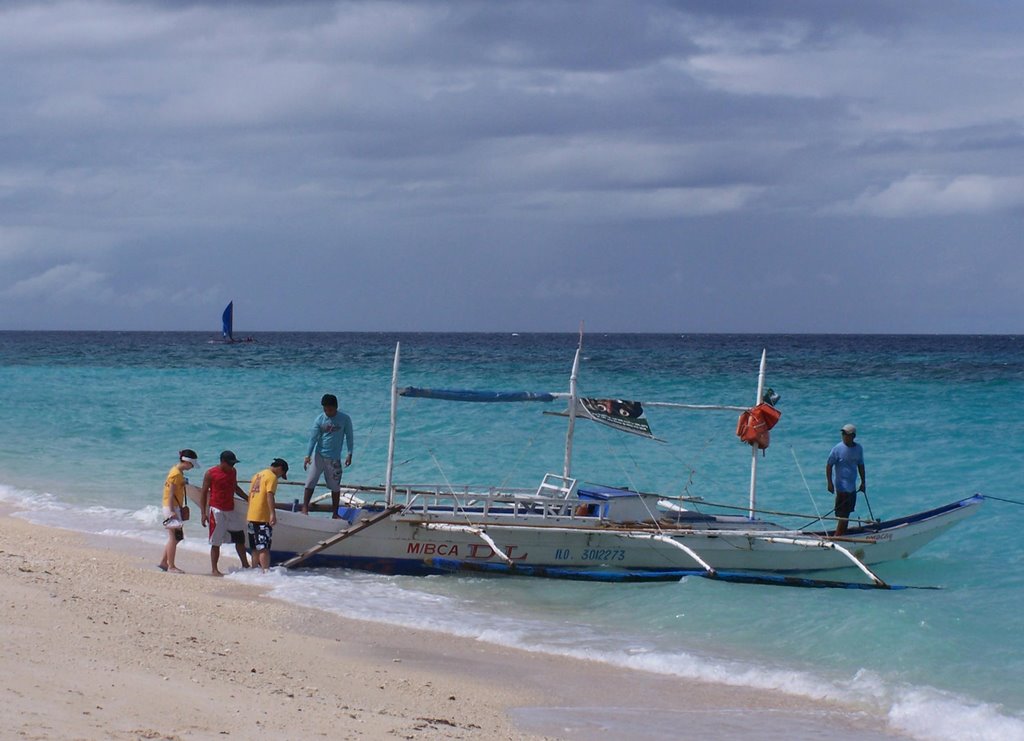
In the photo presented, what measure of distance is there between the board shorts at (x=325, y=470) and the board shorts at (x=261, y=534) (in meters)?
0.90

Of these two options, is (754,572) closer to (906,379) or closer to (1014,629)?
(1014,629)

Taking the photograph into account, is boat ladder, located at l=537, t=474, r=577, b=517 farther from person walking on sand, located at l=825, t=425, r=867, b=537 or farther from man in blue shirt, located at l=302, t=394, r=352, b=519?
person walking on sand, located at l=825, t=425, r=867, b=537

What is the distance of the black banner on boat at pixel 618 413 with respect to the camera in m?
14.2

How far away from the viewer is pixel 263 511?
1297 centimetres

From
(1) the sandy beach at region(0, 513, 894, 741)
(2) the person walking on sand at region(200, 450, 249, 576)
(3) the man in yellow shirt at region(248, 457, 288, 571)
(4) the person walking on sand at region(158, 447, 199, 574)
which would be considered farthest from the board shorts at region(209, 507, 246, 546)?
(1) the sandy beach at region(0, 513, 894, 741)

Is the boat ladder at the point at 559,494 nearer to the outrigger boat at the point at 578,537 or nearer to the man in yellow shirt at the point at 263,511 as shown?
the outrigger boat at the point at 578,537

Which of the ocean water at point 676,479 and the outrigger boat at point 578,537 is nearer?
the ocean water at point 676,479

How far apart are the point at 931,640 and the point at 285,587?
6.95 m

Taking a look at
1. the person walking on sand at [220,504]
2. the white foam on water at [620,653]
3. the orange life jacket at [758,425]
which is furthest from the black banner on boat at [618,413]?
the person walking on sand at [220,504]

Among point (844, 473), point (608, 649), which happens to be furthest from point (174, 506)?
point (844, 473)

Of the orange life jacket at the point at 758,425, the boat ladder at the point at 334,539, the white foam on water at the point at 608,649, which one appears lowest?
the white foam on water at the point at 608,649

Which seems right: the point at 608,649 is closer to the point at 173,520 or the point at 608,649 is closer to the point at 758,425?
the point at 758,425

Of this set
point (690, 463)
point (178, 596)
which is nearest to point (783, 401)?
point (690, 463)

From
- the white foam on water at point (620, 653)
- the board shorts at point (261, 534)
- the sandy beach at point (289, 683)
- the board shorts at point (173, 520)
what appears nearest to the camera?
the sandy beach at point (289, 683)
